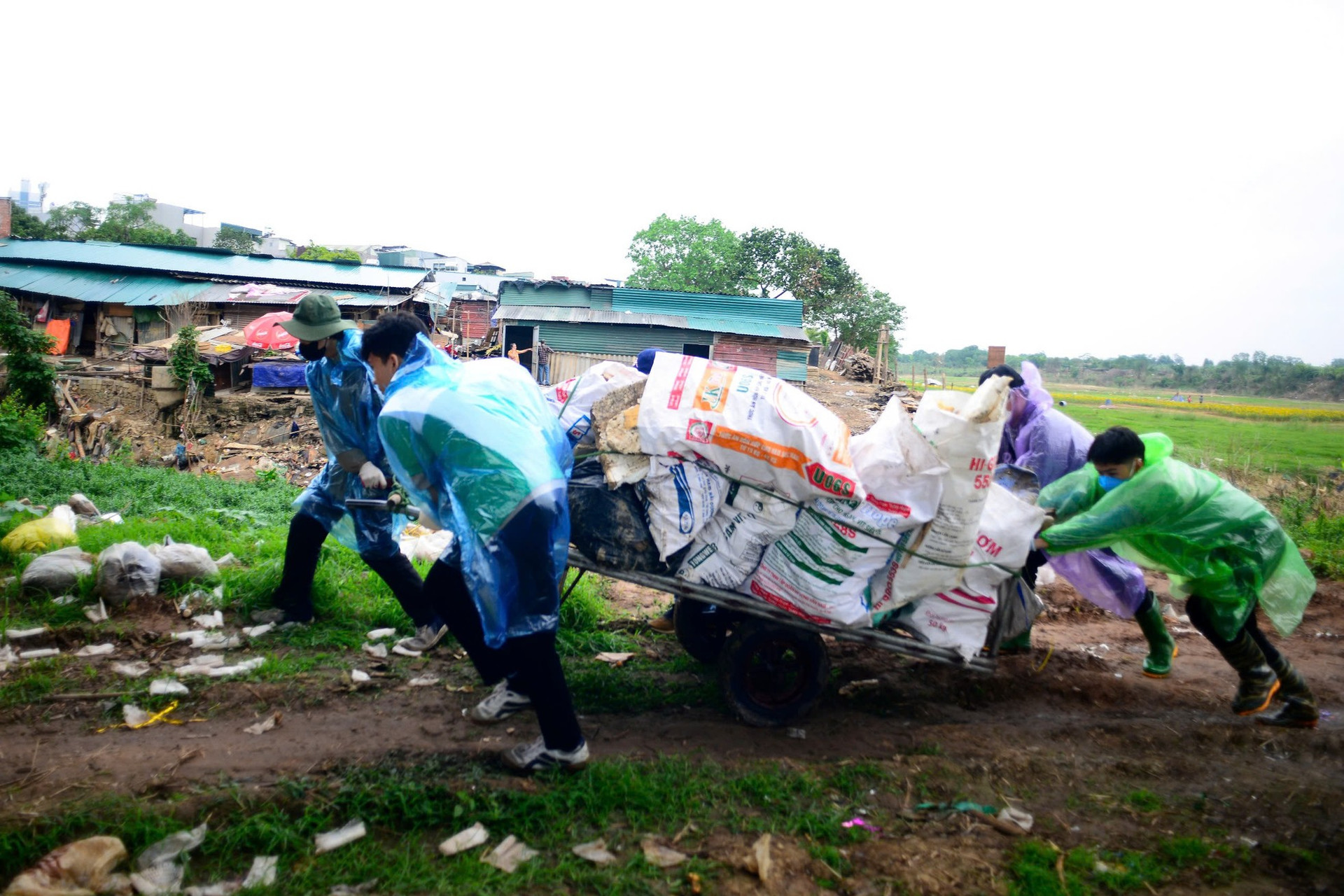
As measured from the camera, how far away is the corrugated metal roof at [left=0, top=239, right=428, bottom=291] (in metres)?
24.7

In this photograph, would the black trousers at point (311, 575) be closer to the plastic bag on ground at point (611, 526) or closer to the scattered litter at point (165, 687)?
the scattered litter at point (165, 687)

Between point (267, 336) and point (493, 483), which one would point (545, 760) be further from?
point (267, 336)

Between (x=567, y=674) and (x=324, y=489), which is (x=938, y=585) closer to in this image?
(x=567, y=674)

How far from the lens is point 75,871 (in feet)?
7.23

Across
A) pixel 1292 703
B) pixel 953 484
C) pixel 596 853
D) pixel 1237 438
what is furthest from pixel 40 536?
pixel 1237 438

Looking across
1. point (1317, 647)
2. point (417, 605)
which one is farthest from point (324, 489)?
point (1317, 647)

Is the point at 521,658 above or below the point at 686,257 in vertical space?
below

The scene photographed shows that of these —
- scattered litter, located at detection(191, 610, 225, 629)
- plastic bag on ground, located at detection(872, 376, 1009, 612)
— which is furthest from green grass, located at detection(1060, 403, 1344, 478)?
scattered litter, located at detection(191, 610, 225, 629)

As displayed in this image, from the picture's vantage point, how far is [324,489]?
4.07m

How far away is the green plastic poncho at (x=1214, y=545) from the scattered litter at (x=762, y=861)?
2.01 meters

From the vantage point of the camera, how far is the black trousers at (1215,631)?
12.8 ft

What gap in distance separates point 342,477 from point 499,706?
1.56 meters

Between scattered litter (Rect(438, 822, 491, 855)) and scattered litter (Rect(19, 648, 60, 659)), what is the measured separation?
8.36 feet

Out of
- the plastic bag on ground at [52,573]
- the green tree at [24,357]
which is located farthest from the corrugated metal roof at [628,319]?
the plastic bag on ground at [52,573]
